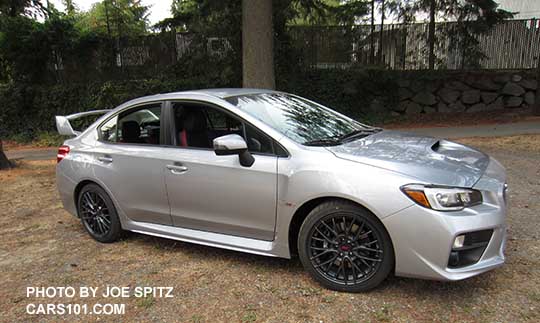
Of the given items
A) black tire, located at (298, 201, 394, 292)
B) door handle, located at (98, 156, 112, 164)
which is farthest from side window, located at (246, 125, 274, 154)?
door handle, located at (98, 156, 112, 164)

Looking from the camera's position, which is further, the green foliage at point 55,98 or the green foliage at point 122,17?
the green foliage at point 122,17

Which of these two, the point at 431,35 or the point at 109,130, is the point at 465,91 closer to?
the point at 431,35

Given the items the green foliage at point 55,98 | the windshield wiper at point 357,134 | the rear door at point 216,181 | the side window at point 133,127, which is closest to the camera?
the rear door at point 216,181

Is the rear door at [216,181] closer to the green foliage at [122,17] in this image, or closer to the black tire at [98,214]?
the black tire at [98,214]

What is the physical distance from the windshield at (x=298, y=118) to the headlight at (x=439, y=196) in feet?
2.94

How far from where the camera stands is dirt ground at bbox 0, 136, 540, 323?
315 cm

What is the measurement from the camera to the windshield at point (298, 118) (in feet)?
12.6

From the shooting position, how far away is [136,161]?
14.2 ft

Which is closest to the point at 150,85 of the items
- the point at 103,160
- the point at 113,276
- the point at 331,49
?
the point at 331,49

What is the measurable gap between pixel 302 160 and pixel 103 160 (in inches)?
91.9

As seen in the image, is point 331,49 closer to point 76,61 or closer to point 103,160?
point 76,61

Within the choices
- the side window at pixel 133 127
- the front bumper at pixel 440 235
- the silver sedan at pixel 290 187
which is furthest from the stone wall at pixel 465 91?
the front bumper at pixel 440 235

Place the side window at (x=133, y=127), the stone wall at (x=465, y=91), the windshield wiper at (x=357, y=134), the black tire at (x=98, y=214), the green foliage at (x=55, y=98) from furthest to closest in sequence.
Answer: the stone wall at (x=465, y=91) → the green foliage at (x=55, y=98) → the black tire at (x=98, y=214) → the side window at (x=133, y=127) → the windshield wiper at (x=357, y=134)

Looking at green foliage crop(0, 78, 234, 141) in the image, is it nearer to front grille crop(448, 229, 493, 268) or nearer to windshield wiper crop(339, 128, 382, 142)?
windshield wiper crop(339, 128, 382, 142)
